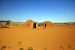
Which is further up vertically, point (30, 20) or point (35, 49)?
point (30, 20)

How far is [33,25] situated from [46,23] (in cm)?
364

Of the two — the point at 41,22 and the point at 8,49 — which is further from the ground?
the point at 41,22

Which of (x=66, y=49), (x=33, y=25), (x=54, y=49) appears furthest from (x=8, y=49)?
(x=33, y=25)

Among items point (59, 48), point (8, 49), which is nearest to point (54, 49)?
point (59, 48)

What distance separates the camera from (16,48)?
27.0ft

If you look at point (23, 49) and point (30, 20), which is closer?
point (23, 49)

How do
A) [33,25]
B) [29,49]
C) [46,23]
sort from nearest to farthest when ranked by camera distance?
[29,49] → [33,25] → [46,23]

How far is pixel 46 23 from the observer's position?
2922cm

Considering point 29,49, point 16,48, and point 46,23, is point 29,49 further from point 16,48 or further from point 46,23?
point 46,23

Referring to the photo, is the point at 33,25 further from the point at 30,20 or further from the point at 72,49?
the point at 72,49

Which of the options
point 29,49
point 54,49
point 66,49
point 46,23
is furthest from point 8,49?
point 46,23

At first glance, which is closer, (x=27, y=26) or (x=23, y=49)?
(x=23, y=49)

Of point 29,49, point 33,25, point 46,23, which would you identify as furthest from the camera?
point 46,23

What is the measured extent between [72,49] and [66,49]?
0.36 m
